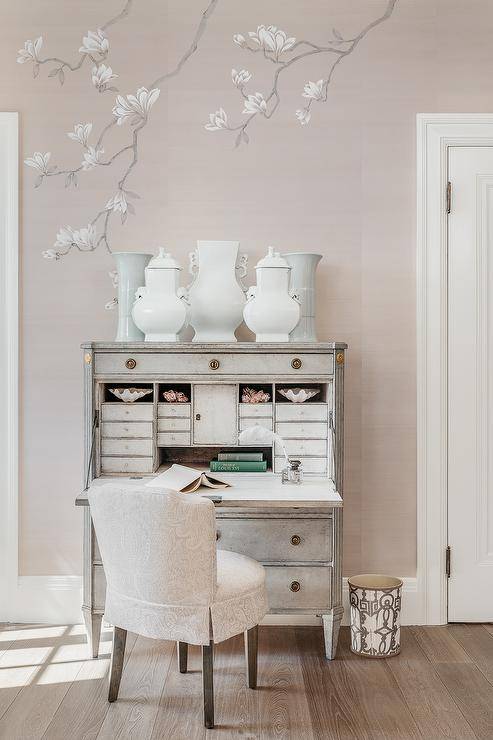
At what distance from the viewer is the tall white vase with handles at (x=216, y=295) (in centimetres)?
304

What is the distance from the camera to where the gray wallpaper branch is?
326cm

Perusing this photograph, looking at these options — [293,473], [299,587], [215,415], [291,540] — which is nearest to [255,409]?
[215,415]

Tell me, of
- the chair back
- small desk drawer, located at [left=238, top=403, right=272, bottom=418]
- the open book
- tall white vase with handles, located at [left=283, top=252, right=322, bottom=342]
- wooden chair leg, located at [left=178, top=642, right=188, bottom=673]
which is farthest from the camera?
tall white vase with handles, located at [left=283, top=252, right=322, bottom=342]

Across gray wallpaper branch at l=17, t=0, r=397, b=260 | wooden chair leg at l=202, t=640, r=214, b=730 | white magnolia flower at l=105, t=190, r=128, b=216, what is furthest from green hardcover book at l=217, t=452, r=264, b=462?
white magnolia flower at l=105, t=190, r=128, b=216

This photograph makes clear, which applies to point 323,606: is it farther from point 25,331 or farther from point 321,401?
point 25,331

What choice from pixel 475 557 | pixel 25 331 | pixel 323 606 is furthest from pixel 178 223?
pixel 475 557

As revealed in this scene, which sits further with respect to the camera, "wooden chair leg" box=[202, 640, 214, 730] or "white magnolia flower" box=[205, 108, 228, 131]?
"white magnolia flower" box=[205, 108, 228, 131]

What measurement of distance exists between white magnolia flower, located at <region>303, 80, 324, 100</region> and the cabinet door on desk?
1324 mm

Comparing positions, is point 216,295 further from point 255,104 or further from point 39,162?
point 39,162

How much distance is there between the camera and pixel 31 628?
3.23 m

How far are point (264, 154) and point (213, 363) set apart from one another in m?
1.00

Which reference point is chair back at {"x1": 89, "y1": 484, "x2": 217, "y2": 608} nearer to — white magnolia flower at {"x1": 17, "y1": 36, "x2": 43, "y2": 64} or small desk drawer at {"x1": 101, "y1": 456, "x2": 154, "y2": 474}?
small desk drawer at {"x1": 101, "y1": 456, "x2": 154, "y2": 474}

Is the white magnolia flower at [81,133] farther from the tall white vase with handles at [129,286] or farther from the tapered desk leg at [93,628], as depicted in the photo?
the tapered desk leg at [93,628]

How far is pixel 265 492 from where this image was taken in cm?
264
